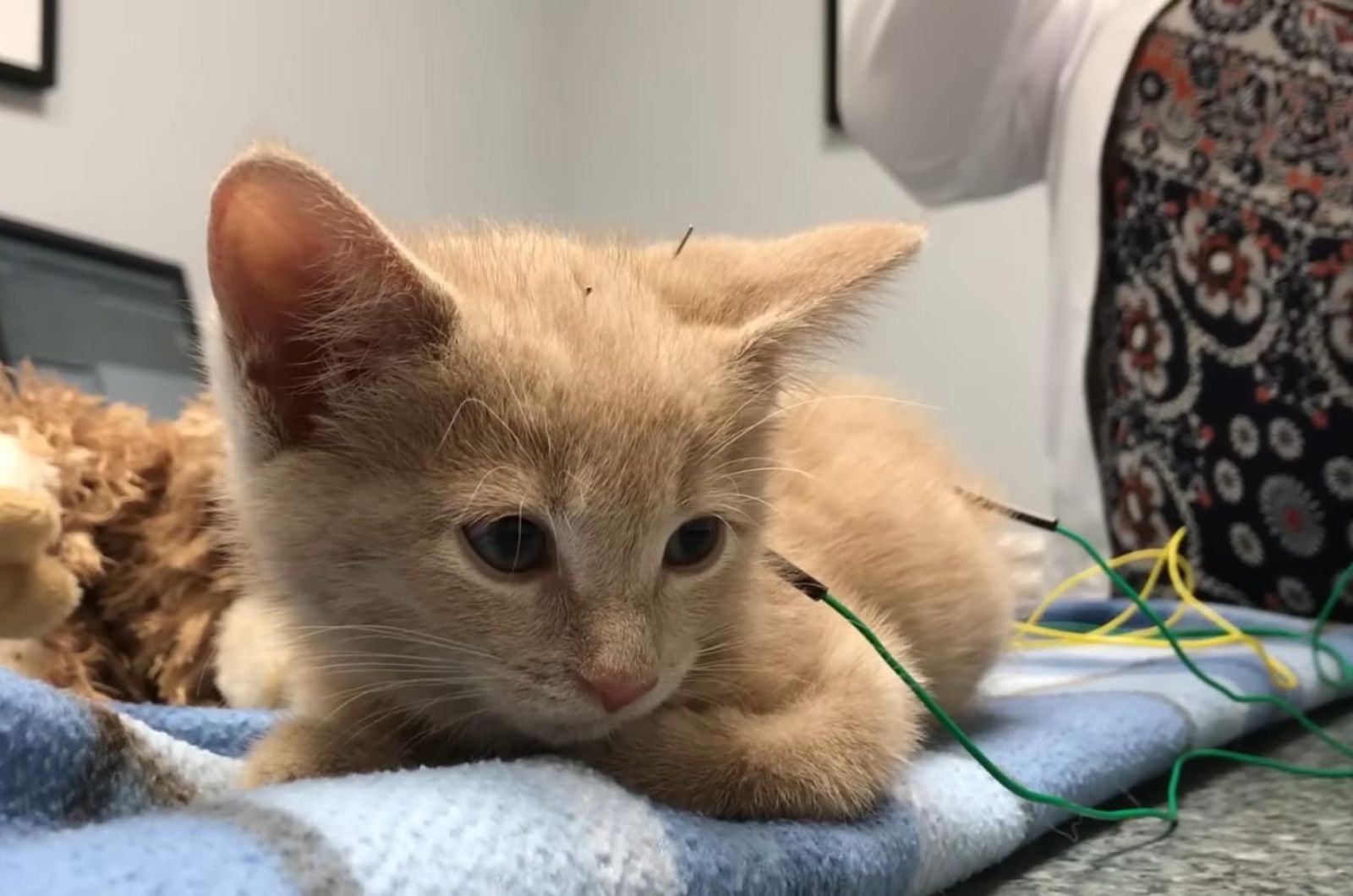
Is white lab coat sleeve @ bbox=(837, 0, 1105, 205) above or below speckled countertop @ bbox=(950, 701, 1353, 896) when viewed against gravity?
above

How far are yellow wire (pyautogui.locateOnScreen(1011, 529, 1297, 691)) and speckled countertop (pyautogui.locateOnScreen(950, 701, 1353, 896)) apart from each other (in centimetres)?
22

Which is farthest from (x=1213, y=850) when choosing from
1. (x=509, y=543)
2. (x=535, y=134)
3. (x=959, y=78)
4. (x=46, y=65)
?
(x=535, y=134)

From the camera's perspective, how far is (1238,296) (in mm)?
1244

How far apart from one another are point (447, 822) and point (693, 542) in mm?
214

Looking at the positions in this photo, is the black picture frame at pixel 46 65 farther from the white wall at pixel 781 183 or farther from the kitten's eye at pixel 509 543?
the kitten's eye at pixel 509 543

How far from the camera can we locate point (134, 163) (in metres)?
1.81

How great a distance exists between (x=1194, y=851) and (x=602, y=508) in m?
0.35

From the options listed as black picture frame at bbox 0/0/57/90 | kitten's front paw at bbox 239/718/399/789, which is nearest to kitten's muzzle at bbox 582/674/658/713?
kitten's front paw at bbox 239/718/399/789

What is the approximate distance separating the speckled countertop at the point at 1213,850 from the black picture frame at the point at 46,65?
1.59 metres

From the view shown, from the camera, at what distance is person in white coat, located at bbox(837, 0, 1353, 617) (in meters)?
1.20

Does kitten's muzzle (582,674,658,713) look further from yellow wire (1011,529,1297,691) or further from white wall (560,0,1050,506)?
white wall (560,0,1050,506)

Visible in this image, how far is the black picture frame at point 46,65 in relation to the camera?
1643mm

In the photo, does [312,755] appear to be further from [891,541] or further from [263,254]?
[891,541]

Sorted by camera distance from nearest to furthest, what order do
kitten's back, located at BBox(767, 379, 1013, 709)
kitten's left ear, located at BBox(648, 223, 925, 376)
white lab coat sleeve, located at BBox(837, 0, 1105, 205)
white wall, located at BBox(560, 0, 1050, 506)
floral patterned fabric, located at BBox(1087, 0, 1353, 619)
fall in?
kitten's left ear, located at BBox(648, 223, 925, 376) < kitten's back, located at BBox(767, 379, 1013, 709) < floral patterned fabric, located at BBox(1087, 0, 1353, 619) < white lab coat sleeve, located at BBox(837, 0, 1105, 205) < white wall, located at BBox(560, 0, 1050, 506)
